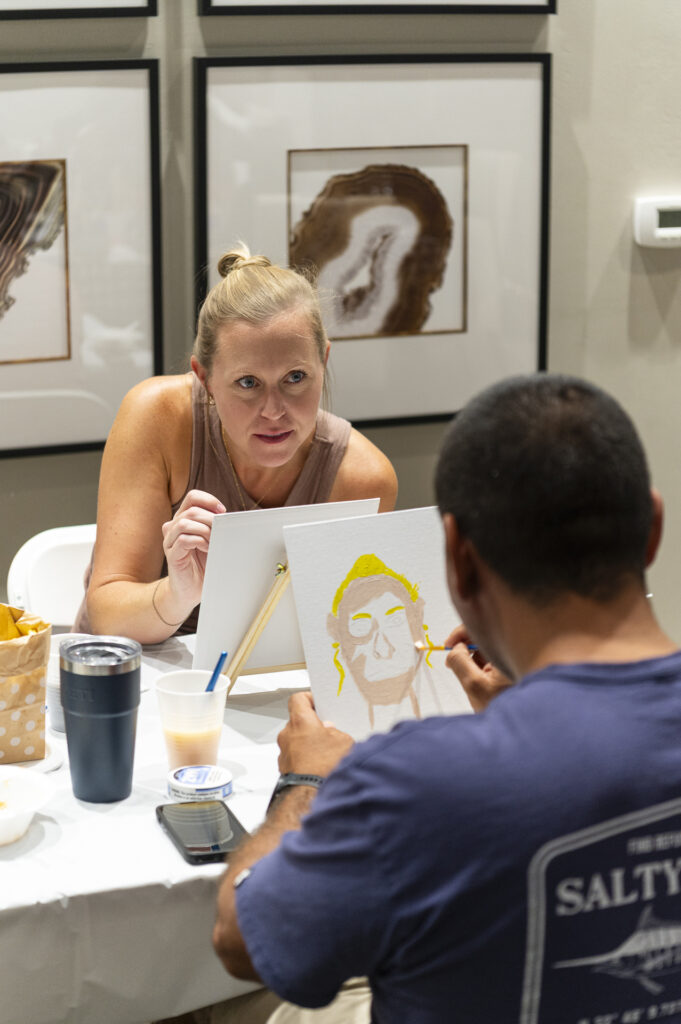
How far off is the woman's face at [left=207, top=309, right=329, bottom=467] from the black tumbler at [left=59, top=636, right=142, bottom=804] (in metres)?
0.60

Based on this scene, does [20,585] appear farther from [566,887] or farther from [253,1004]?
[566,887]

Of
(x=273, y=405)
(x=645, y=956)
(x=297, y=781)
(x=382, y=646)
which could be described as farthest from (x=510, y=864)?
(x=273, y=405)

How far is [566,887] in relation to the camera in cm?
81

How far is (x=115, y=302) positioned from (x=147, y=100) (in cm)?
42

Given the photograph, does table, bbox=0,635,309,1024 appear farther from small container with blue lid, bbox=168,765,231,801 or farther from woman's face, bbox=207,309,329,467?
woman's face, bbox=207,309,329,467

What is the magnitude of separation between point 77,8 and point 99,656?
Answer: 1562mm

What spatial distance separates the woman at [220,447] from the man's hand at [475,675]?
0.48 meters

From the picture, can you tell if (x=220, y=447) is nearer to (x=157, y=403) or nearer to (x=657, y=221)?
(x=157, y=403)

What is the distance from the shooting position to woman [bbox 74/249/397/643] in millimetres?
1898

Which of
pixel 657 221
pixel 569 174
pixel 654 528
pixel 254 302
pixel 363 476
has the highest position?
pixel 569 174

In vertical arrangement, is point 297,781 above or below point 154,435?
below

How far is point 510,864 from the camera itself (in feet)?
2.61

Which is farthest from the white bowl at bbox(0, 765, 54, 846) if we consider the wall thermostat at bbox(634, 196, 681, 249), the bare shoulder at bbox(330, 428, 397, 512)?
the wall thermostat at bbox(634, 196, 681, 249)

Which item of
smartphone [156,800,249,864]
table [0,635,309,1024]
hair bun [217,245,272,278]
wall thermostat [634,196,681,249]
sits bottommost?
table [0,635,309,1024]
